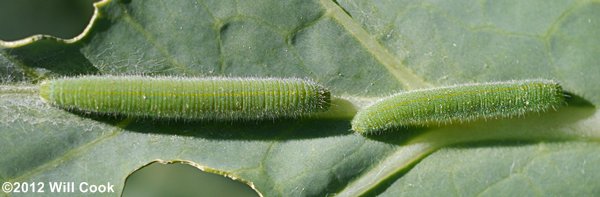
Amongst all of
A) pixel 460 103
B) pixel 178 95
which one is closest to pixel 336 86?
pixel 460 103

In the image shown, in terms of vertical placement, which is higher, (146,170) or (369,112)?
(369,112)

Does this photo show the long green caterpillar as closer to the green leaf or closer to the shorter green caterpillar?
the green leaf

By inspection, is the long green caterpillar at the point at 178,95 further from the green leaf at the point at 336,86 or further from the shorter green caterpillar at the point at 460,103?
the shorter green caterpillar at the point at 460,103

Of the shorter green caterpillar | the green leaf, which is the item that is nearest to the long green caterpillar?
the green leaf

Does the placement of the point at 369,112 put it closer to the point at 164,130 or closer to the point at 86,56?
the point at 164,130

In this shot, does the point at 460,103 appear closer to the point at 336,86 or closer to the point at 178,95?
the point at 336,86

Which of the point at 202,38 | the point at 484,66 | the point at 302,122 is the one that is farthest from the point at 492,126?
the point at 202,38

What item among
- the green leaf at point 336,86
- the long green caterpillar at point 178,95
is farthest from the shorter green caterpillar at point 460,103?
the long green caterpillar at point 178,95
